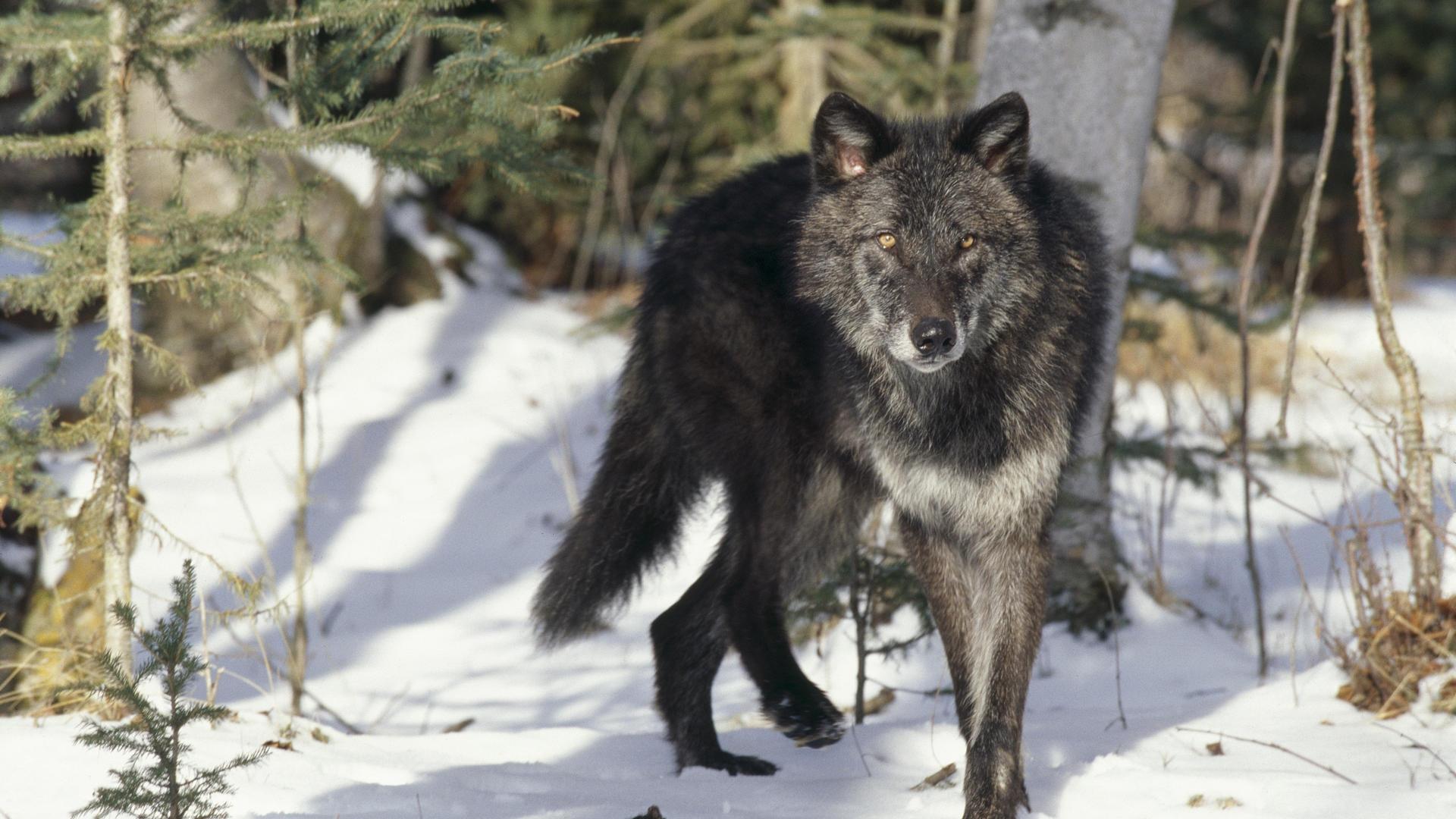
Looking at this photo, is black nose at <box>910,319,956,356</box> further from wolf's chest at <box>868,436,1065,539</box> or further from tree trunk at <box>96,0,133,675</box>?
tree trunk at <box>96,0,133,675</box>

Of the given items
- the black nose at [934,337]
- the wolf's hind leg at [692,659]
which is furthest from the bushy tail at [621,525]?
the black nose at [934,337]

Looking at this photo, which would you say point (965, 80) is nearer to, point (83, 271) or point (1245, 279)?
point (1245, 279)

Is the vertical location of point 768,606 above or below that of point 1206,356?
below

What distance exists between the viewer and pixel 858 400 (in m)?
3.94

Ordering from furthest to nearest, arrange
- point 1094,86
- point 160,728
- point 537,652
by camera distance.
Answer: point 1094,86 < point 537,652 < point 160,728

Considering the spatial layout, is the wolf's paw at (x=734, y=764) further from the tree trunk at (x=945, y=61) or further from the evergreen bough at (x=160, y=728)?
the tree trunk at (x=945, y=61)

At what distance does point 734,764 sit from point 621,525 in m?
1.06

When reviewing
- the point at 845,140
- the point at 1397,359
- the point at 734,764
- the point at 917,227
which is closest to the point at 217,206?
the point at 845,140

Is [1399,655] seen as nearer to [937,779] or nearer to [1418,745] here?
[1418,745]

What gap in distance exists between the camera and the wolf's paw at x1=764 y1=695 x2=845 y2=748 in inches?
163

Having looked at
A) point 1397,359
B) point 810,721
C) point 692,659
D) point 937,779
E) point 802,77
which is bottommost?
point 937,779

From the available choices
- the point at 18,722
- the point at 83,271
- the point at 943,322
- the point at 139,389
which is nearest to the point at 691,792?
the point at 943,322

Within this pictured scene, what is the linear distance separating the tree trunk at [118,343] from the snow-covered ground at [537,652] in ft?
0.88

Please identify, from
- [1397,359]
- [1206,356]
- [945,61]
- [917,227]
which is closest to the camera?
[917,227]
